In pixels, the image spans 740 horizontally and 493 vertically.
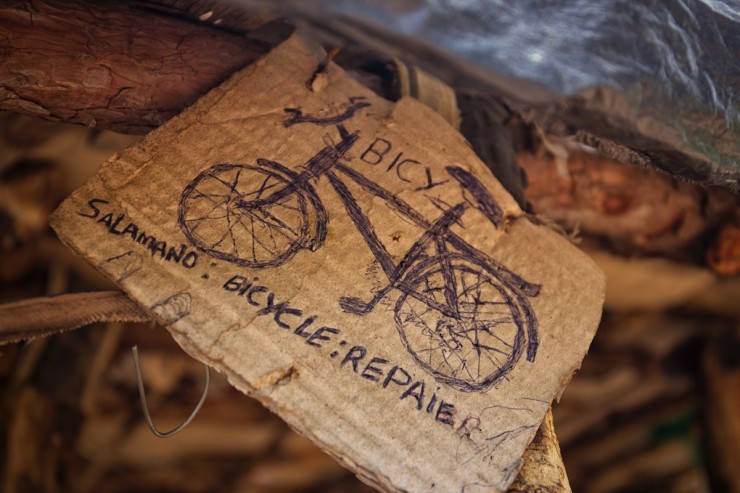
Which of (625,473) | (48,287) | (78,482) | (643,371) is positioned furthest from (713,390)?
(78,482)

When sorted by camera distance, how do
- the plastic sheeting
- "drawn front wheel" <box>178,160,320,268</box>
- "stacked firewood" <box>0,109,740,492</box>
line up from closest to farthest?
the plastic sheeting
"drawn front wheel" <box>178,160,320,268</box>
"stacked firewood" <box>0,109,740,492</box>

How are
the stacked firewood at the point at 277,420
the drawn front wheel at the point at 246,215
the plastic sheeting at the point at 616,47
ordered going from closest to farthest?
the plastic sheeting at the point at 616,47
the drawn front wheel at the point at 246,215
the stacked firewood at the point at 277,420

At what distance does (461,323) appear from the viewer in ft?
3.27

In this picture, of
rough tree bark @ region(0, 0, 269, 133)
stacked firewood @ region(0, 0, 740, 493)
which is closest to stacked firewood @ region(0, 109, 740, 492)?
stacked firewood @ region(0, 0, 740, 493)

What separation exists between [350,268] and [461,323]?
18cm

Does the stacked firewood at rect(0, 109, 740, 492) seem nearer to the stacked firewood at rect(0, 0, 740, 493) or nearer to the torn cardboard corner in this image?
the stacked firewood at rect(0, 0, 740, 493)

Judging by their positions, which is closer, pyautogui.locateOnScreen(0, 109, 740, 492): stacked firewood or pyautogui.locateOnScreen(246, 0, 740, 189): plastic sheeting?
pyautogui.locateOnScreen(246, 0, 740, 189): plastic sheeting

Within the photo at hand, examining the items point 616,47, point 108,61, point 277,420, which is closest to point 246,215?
point 108,61

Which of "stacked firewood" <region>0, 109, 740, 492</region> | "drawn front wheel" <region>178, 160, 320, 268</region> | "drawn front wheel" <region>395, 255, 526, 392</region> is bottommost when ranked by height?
"stacked firewood" <region>0, 109, 740, 492</region>

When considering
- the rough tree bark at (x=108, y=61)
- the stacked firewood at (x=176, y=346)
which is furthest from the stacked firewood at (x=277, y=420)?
the rough tree bark at (x=108, y=61)

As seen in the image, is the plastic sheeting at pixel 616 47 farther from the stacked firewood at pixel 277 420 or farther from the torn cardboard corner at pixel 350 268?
the stacked firewood at pixel 277 420

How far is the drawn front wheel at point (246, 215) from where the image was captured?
956 millimetres

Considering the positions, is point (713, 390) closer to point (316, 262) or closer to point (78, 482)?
point (316, 262)

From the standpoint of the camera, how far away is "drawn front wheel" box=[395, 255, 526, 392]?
3.16 feet
